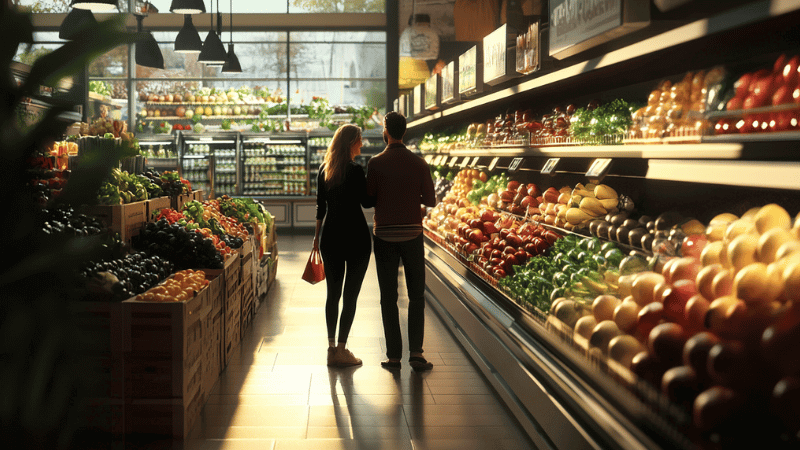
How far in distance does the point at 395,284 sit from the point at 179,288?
4.50ft

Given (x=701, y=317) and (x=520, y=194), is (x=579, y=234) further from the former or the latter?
(x=701, y=317)

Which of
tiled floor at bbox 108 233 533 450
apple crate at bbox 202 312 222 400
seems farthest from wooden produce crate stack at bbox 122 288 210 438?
apple crate at bbox 202 312 222 400

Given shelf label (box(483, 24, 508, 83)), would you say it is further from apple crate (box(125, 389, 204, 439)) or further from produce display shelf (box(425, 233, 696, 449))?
apple crate (box(125, 389, 204, 439))

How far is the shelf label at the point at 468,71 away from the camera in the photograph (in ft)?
18.7

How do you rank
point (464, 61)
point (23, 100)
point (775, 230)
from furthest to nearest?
point (464, 61), point (775, 230), point (23, 100)

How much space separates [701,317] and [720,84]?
91 cm

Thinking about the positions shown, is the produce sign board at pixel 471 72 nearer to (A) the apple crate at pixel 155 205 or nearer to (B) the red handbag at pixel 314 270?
(B) the red handbag at pixel 314 270

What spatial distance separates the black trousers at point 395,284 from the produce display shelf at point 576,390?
1.31 feet

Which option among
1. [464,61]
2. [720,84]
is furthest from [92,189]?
[464,61]

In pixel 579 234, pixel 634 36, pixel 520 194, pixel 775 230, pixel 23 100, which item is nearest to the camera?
pixel 23 100

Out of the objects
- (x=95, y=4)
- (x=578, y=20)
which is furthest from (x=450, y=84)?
(x=578, y=20)

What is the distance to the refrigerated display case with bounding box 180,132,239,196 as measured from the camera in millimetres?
13047

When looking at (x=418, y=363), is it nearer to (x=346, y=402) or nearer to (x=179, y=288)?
(x=346, y=402)

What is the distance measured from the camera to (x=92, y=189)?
0.66 metres
